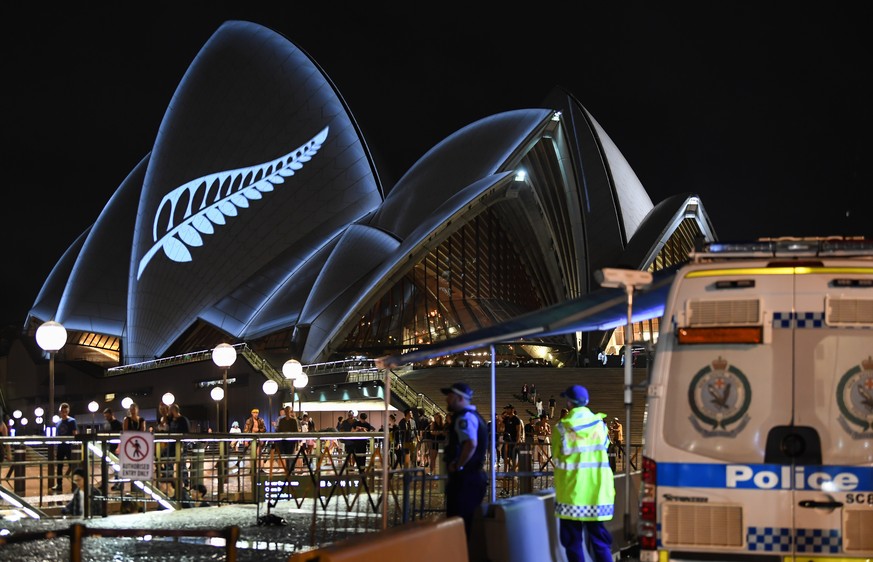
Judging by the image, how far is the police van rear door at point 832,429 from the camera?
5.79 m

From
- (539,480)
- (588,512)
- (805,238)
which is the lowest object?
(539,480)

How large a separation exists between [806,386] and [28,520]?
398 inches

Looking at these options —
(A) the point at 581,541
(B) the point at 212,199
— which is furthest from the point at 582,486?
(B) the point at 212,199

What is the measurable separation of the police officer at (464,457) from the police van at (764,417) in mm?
2188

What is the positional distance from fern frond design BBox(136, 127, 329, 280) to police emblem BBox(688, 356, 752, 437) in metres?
54.7

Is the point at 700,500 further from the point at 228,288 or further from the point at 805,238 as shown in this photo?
the point at 228,288

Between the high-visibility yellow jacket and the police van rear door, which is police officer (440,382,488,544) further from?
the police van rear door

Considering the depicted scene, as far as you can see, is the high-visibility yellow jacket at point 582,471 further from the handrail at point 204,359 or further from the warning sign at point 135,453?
the handrail at point 204,359

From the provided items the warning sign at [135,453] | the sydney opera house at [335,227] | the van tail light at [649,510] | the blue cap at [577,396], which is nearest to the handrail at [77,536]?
the van tail light at [649,510]

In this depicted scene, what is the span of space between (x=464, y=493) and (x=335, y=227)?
5148cm

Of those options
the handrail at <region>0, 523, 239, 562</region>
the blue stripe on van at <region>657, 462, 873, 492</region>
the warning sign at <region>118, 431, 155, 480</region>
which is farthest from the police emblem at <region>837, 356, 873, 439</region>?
the warning sign at <region>118, 431, 155, 480</region>

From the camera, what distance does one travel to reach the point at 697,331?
19.9 ft

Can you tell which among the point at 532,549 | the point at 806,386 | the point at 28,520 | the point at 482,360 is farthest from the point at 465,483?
the point at 482,360

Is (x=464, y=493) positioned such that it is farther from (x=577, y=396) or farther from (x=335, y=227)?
(x=335, y=227)
